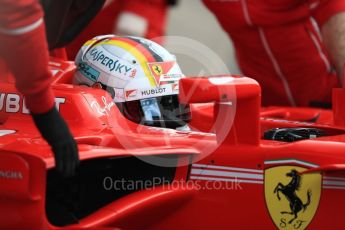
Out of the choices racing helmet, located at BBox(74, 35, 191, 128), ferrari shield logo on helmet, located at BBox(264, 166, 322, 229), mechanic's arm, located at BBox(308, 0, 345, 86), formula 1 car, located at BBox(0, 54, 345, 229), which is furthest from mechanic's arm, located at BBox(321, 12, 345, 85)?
ferrari shield logo on helmet, located at BBox(264, 166, 322, 229)

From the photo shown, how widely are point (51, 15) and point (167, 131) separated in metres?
0.51

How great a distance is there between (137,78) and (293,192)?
0.70 m

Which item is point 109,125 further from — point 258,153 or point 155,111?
point 258,153

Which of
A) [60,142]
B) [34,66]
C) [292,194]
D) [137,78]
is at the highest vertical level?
[34,66]

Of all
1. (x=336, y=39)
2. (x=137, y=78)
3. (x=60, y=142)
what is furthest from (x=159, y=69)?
(x=336, y=39)

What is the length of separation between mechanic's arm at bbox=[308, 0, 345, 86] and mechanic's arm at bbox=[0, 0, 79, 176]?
2.21 meters

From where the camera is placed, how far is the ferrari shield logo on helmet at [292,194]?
2.43 m

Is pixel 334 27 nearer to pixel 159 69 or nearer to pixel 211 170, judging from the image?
pixel 159 69

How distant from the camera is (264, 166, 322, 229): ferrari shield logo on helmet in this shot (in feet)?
7.98

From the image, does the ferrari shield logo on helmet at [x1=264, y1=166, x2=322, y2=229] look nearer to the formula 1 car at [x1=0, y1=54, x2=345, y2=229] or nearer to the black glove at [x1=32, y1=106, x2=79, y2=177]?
the formula 1 car at [x1=0, y1=54, x2=345, y2=229]

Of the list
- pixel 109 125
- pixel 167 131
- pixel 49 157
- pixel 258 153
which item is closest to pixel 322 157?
pixel 258 153

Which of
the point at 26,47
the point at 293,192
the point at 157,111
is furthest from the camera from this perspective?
the point at 157,111

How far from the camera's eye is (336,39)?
3.96 meters

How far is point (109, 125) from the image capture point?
2559 millimetres
